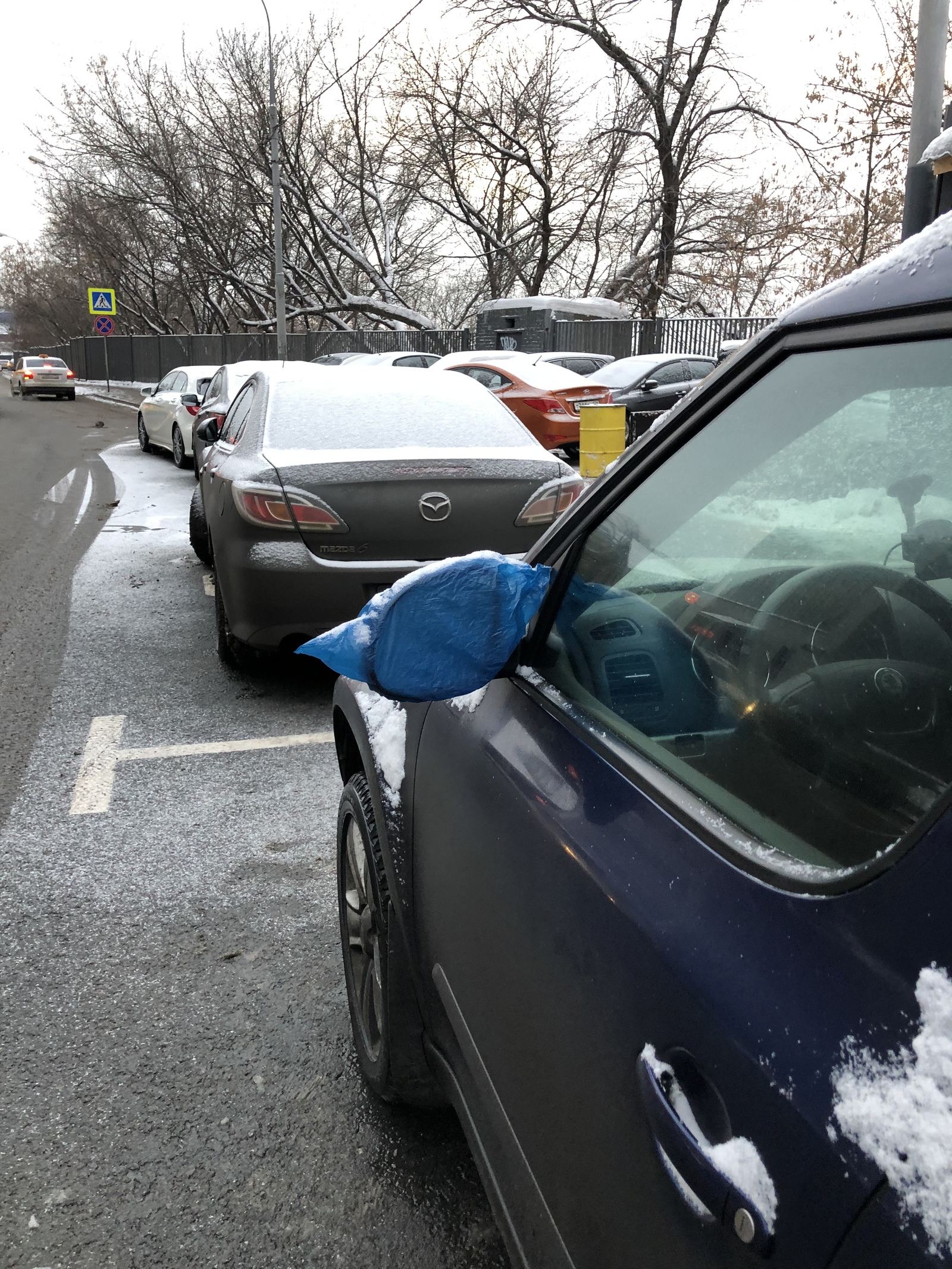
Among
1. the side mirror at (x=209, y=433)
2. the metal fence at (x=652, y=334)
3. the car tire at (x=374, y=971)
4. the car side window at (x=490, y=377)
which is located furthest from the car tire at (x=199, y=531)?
the metal fence at (x=652, y=334)

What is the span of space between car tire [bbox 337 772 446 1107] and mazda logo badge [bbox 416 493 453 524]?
2.58 metres

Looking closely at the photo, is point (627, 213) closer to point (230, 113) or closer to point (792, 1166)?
point (230, 113)

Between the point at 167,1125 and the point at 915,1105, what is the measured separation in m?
1.90

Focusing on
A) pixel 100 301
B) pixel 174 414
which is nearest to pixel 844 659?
pixel 174 414

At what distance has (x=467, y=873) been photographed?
5.39ft

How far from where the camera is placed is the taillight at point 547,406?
15648 millimetres

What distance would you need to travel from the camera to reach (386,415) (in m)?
5.45

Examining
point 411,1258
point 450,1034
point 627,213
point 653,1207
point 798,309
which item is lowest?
point 411,1258

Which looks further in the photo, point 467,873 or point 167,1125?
point 167,1125

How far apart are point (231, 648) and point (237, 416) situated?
1.80m

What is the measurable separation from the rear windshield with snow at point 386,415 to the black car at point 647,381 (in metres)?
10.8

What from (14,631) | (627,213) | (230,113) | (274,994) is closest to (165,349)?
(230,113)

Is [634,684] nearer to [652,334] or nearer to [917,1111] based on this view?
[917,1111]

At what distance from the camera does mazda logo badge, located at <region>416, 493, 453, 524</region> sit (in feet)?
16.2
